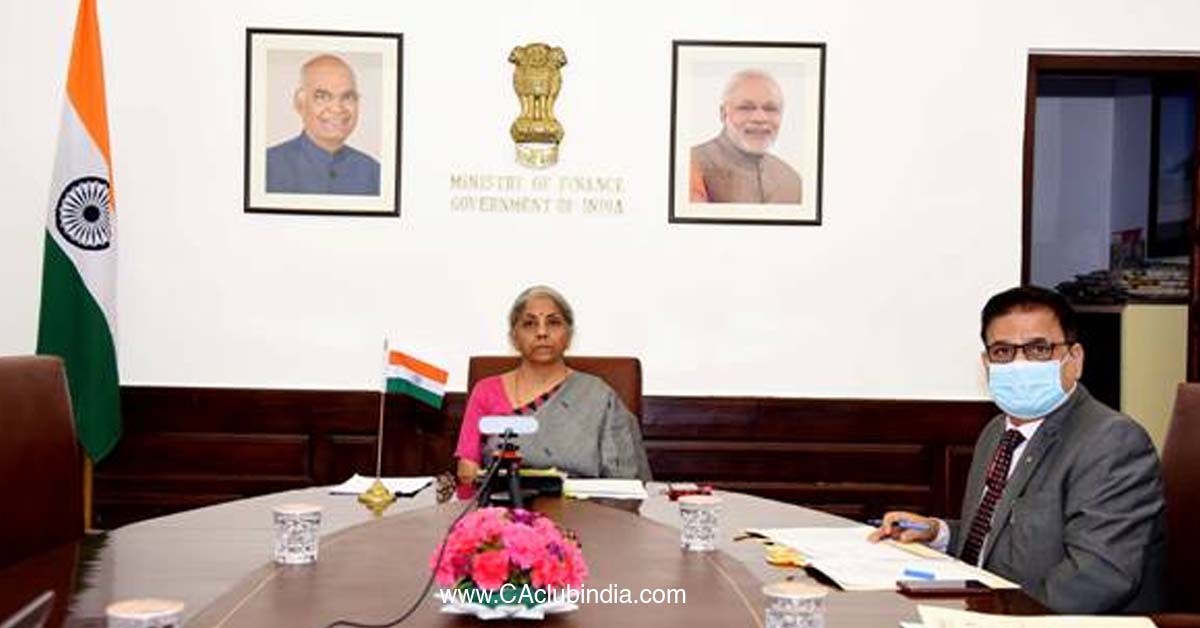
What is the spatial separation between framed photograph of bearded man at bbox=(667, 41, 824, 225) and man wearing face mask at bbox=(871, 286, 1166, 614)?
80.2 inches

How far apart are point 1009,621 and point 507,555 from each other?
72 cm

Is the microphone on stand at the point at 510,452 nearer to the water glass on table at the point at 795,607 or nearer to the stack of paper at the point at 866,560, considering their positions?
the stack of paper at the point at 866,560

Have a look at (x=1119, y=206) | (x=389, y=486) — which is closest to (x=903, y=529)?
(x=389, y=486)

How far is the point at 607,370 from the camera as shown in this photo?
12.4ft

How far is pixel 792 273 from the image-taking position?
15.1ft

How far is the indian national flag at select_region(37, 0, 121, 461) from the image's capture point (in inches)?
165

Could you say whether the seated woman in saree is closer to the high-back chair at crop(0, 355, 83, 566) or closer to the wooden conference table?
the wooden conference table

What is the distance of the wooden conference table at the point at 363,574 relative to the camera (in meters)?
1.74

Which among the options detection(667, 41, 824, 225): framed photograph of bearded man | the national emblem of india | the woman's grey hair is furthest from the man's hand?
the national emblem of india

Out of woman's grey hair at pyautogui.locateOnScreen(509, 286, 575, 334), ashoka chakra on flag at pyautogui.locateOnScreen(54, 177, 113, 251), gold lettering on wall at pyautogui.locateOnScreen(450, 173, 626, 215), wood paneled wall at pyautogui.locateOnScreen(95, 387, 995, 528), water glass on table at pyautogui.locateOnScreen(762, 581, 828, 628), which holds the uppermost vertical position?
gold lettering on wall at pyautogui.locateOnScreen(450, 173, 626, 215)

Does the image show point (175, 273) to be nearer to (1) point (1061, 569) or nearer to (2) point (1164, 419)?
(1) point (1061, 569)

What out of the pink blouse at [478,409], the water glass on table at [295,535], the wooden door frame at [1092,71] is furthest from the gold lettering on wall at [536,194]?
the water glass on table at [295,535]

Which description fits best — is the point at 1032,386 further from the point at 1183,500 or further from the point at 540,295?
the point at 540,295

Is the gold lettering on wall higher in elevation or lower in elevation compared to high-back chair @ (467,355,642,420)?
higher
